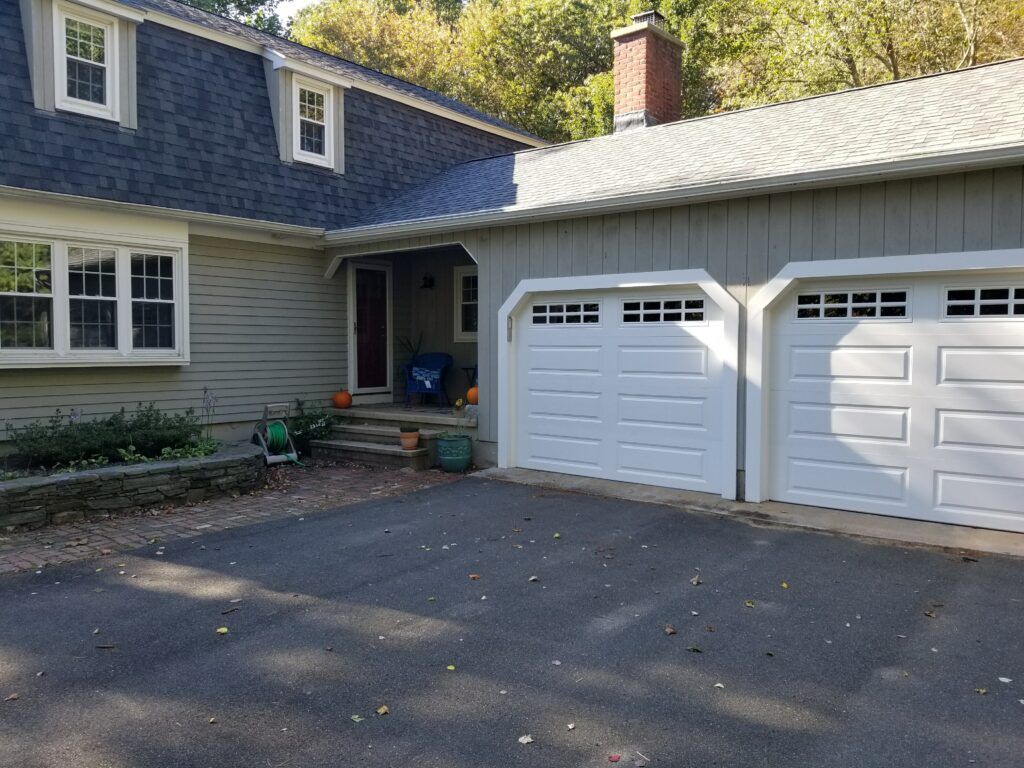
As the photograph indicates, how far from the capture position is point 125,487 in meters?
7.02

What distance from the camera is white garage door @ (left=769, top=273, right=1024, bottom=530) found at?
596cm

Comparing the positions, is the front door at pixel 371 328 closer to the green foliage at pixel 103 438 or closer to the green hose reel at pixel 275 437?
the green hose reel at pixel 275 437

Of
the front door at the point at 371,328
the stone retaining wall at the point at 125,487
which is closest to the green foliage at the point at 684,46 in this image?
the front door at the point at 371,328

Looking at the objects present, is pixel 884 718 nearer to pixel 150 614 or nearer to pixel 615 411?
pixel 150 614

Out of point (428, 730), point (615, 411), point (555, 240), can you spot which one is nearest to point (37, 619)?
point (428, 730)

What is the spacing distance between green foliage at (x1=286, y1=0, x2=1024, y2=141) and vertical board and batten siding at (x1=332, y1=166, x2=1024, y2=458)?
11.2 metres

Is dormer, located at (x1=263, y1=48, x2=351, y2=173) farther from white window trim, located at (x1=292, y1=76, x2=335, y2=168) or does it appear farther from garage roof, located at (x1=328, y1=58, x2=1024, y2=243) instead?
garage roof, located at (x1=328, y1=58, x2=1024, y2=243)

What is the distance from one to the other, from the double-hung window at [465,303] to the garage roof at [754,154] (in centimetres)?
141

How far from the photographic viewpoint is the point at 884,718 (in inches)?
Answer: 127

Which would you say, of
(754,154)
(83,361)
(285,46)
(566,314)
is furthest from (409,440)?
(285,46)

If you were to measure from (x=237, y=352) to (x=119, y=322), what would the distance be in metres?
1.52

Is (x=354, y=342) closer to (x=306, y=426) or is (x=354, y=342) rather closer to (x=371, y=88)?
(x=306, y=426)

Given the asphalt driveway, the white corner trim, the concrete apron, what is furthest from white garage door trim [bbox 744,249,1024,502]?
the white corner trim

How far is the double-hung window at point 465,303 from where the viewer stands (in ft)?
38.7
